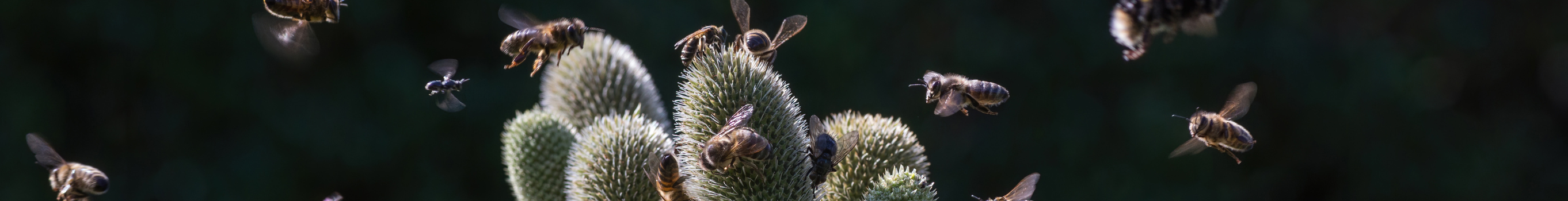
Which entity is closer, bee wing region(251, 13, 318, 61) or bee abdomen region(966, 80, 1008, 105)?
bee wing region(251, 13, 318, 61)

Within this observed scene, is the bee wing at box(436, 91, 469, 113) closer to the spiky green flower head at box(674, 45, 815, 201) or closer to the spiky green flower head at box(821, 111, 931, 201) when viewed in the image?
the spiky green flower head at box(674, 45, 815, 201)

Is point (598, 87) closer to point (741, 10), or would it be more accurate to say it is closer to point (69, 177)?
point (741, 10)

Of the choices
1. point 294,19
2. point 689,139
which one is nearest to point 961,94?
point 689,139

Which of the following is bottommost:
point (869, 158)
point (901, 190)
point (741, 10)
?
point (901, 190)

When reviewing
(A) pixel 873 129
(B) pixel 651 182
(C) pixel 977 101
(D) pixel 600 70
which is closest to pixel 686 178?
(B) pixel 651 182

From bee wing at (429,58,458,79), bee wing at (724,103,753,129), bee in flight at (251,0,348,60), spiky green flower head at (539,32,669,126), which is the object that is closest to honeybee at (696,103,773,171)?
bee wing at (724,103,753,129)

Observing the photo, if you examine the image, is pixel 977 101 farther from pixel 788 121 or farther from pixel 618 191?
pixel 618 191

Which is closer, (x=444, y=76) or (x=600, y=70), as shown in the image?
(x=444, y=76)
